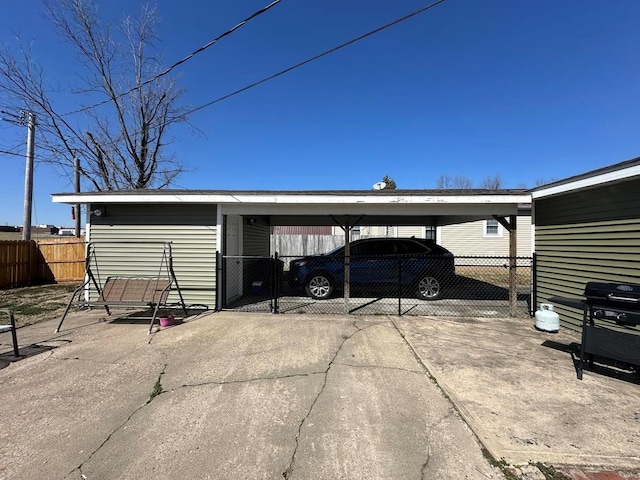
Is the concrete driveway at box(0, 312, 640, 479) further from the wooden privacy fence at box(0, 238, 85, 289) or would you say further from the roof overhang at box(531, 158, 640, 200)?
the wooden privacy fence at box(0, 238, 85, 289)

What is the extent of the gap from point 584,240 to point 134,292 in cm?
808

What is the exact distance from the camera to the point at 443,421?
2.87 m

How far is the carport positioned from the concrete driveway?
93.6 inches

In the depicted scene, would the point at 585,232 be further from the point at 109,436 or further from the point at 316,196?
the point at 109,436

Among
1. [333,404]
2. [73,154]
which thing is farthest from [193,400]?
[73,154]

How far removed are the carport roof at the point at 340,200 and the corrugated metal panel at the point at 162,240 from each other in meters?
0.39

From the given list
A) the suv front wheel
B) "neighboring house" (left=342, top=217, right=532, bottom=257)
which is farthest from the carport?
"neighboring house" (left=342, top=217, right=532, bottom=257)

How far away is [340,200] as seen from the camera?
6984 millimetres

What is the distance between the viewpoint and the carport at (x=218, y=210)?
690cm

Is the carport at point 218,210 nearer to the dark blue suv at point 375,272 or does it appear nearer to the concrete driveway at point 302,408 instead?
the dark blue suv at point 375,272

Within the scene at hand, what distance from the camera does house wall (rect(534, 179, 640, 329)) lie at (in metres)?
A: 4.77

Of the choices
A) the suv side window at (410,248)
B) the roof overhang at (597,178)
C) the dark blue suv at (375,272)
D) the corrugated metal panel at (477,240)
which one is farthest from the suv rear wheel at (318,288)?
the corrugated metal panel at (477,240)

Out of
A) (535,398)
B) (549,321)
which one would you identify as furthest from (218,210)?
(549,321)

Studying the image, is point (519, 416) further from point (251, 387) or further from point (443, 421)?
point (251, 387)
